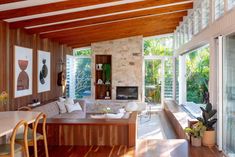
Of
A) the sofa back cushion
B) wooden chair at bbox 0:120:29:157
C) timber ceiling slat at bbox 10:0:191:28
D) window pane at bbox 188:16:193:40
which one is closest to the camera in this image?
wooden chair at bbox 0:120:29:157

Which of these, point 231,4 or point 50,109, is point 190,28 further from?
point 50,109

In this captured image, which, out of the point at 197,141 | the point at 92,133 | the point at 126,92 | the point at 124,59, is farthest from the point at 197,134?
the point at 124,59

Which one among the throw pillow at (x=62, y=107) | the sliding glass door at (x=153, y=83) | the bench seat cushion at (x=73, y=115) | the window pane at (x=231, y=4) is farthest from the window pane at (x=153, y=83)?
the window pane at (x=231, y=4)

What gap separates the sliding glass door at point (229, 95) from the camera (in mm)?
4621

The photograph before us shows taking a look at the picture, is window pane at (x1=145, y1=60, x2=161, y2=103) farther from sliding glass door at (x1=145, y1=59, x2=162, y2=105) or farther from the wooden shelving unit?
the wooden shelving unit

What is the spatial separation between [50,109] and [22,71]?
4.75 feet

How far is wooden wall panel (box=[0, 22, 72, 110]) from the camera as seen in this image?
601 centimetres

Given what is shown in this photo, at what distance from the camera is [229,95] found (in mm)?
4828

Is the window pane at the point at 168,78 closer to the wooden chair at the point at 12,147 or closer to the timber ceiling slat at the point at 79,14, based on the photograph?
the timber ceiling slat at the point at 79,14

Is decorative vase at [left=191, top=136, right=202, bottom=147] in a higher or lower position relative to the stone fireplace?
lower

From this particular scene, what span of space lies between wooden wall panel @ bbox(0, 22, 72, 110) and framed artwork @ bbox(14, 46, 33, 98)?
0.11 meters

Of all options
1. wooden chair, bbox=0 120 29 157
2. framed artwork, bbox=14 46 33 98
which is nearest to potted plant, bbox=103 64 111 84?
framed artwork, bbox=14 46 33 98

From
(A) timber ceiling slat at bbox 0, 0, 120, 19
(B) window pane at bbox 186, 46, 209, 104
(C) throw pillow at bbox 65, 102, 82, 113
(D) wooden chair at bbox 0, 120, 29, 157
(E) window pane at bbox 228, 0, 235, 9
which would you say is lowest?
(C) throw pillow at bbox 65, 102, 82, 113

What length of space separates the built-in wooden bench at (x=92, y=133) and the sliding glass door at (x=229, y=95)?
165cm
